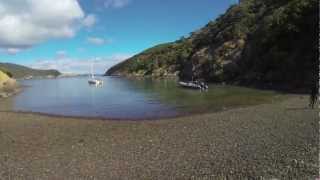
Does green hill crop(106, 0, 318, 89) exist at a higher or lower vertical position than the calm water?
higher

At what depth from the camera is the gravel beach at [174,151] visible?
627 inches

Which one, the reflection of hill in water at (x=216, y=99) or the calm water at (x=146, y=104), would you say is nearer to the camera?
the calm water at (x=146, y=104)

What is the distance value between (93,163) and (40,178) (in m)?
3.01

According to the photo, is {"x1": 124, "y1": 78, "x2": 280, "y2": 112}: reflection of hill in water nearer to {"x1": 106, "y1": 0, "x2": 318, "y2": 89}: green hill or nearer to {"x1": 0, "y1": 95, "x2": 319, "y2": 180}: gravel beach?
{"x1": 106, "y1": 0, "x2": 318, "y2": 89}: green hill

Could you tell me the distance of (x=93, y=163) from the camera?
66.2 feet

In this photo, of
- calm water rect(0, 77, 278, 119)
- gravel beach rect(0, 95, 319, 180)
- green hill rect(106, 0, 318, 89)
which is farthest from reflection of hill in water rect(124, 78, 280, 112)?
gravel beach rect(0, 95, 319, 180)

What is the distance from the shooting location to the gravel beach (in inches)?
627

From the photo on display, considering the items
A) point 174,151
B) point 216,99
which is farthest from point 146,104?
point 174,151

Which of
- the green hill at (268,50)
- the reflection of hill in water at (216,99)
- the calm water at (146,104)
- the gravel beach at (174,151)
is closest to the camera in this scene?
the gravel beach at (174,151)

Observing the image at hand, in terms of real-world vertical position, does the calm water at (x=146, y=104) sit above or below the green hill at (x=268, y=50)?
below

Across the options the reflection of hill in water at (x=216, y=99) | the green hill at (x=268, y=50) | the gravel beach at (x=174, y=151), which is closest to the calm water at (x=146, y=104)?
the reflection of hill in water at (x=216, y=99)

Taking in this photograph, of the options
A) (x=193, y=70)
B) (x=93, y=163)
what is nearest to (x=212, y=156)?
(x=93, y=163)

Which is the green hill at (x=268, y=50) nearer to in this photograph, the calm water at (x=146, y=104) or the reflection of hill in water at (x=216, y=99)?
the reflection of hill in water at (x=216, y=99)

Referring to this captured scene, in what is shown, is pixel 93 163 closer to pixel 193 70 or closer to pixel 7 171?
pixel 7 171
